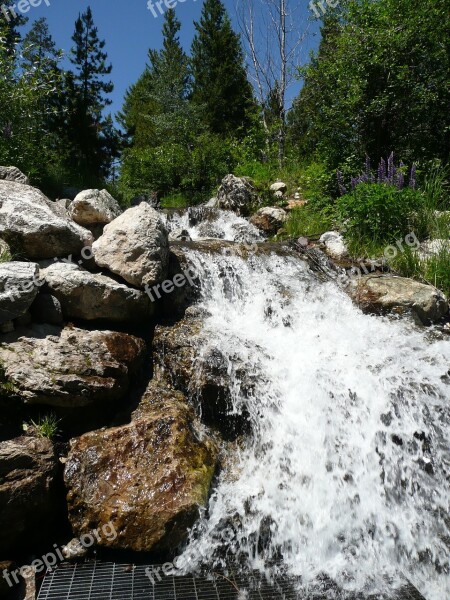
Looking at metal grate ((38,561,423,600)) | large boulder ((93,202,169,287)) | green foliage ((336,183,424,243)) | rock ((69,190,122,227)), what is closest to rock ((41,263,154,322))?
large boulder ((93,202,169,287))

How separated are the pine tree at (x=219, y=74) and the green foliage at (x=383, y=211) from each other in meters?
16.9

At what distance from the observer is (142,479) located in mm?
3615

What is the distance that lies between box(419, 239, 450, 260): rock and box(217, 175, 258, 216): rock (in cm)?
461

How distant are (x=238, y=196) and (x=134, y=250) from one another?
18.7 ft

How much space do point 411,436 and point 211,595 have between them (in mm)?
2262

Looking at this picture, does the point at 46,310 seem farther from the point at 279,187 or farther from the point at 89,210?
the point at 279,187

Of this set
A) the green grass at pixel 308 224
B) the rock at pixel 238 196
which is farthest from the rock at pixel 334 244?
the rock at pixel 238 196

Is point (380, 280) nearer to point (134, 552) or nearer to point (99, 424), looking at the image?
point (99, 424)

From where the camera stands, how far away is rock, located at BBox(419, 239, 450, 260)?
21.4ft

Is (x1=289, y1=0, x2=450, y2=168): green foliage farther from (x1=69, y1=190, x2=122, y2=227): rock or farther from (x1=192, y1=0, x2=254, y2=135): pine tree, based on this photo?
(x1=192, y1=0, x2=254, y2=135): pine tree

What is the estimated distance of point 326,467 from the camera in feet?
13.1

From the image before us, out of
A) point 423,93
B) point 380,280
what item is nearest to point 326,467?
point 380,280

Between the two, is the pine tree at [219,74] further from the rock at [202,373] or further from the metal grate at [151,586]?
the metal grate at [151,586]

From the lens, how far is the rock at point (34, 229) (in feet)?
16.1
